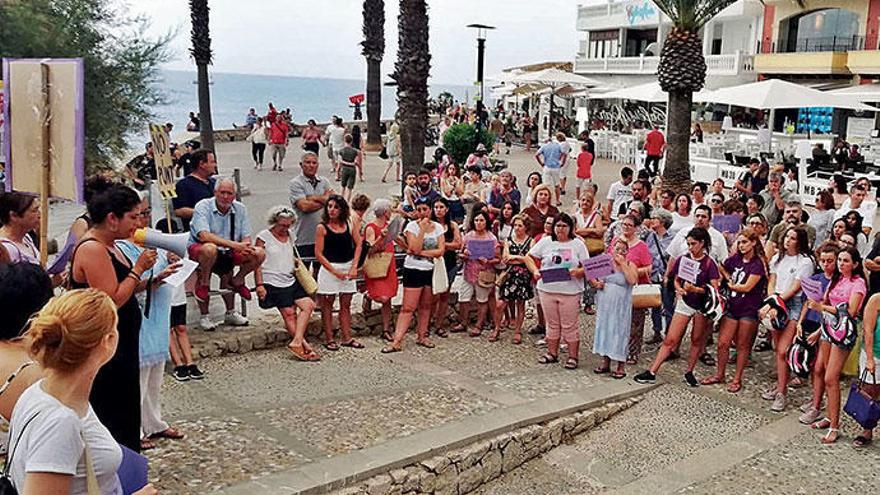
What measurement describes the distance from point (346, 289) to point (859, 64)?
24.9 m

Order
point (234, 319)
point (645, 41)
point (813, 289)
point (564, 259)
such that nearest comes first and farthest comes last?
point (813, 289) < point (564, 259) < point (234, 319) < point (645, 41)

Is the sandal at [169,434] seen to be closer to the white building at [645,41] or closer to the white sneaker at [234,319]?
the white sneaker at [234,319]

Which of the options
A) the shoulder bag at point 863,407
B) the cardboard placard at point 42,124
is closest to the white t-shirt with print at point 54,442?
the cardboard placard at point 42,124

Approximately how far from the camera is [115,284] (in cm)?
450

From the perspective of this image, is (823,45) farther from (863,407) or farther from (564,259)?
(863,407)

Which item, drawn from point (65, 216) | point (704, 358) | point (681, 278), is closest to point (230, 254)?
point (681, 278)

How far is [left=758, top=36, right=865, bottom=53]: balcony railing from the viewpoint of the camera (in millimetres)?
28375

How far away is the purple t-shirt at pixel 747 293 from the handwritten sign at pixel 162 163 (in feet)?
17.1

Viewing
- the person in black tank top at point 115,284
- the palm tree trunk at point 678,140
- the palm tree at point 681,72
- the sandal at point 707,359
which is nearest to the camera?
the person in black tank top at point 115,284

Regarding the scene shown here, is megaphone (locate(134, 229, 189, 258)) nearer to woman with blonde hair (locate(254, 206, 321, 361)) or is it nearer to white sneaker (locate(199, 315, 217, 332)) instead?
woman with blonde hair (locate(254, 206, 321, 361))

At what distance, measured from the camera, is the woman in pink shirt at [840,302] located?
6.40m

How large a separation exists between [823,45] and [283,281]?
2891 cm

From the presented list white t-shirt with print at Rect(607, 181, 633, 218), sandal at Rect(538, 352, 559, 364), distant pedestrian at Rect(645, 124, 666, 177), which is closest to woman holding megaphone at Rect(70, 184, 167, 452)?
sandal at Rect(538, 352, 559, 364)

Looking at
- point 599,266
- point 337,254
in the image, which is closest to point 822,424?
point 599,266
